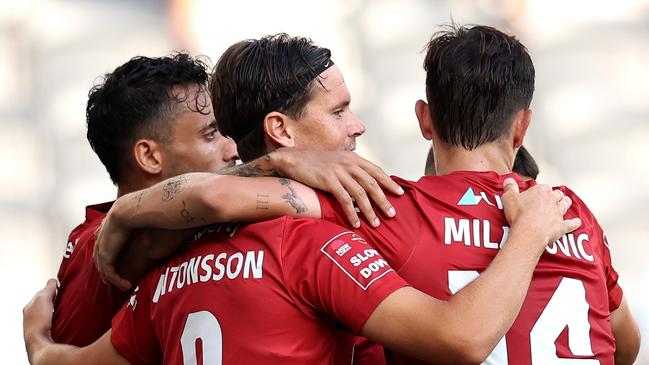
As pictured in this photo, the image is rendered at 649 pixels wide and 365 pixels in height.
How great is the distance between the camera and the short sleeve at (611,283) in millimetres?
3242

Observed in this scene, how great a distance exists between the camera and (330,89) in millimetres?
3291

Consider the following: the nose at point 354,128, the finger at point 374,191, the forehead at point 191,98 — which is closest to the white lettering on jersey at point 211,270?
the finger at point 374,191

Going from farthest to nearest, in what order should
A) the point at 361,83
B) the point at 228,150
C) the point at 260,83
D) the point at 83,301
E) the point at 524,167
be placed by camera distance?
1. the point at 361,83
2. the point at 524,167
3. the point at 228,150
4. the point at 83,301
5. the point at 260,83

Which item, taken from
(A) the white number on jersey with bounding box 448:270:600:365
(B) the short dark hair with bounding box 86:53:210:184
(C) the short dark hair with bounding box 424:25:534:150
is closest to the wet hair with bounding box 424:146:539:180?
(B) the short dark hair with bounding box 86:53:210:184

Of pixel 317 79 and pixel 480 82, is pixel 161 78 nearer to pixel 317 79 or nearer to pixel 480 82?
pixel 317 79

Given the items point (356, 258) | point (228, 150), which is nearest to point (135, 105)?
point (228, 150)

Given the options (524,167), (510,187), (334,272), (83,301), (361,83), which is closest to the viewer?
(334,272)

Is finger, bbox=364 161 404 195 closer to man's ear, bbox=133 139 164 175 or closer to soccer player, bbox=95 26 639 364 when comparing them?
soccer player, bbox=95 26 639 364

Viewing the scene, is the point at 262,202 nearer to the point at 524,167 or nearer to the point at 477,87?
the point at 477,87

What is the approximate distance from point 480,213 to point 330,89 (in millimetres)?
620

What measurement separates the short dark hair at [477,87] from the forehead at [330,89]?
0.27 m

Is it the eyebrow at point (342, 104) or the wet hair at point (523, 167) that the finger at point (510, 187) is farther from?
the wet hair at point (523, 167)

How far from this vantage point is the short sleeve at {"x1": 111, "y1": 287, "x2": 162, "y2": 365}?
3.21m

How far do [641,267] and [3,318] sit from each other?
547 cm
